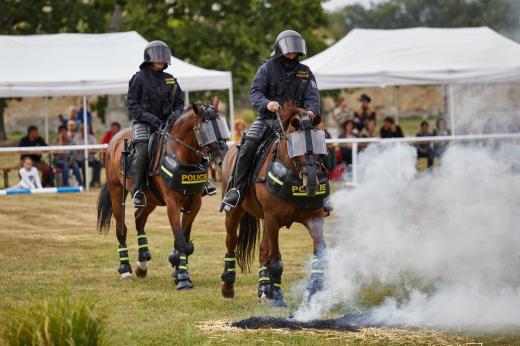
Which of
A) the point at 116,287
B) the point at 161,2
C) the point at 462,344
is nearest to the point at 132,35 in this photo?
the point at 161,2

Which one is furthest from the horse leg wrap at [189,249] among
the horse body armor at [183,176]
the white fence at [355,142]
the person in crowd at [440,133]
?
the person in crowd at [440,133]

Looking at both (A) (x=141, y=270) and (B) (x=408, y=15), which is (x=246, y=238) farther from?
(B) (x=408, y=15)

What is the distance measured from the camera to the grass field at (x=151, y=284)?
977 centimetres

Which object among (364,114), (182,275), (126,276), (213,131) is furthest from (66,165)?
(213,131)

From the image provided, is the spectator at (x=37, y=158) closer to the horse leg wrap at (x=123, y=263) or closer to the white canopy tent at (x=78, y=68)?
the white canopy tent at (x=78, y=68)

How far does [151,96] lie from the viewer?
47.1 feet

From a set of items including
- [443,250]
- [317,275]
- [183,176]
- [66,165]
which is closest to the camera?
[317,275]

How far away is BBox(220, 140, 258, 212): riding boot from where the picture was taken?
12.3m

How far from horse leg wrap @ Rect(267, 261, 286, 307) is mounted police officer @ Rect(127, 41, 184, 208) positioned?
3026 mm

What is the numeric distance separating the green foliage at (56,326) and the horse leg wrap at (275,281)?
13.4ft

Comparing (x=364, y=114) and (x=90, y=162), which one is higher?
(x=364, y=114)

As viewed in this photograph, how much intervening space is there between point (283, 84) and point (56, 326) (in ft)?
17.1

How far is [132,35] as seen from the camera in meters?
30.8

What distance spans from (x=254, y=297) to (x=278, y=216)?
1406mm
